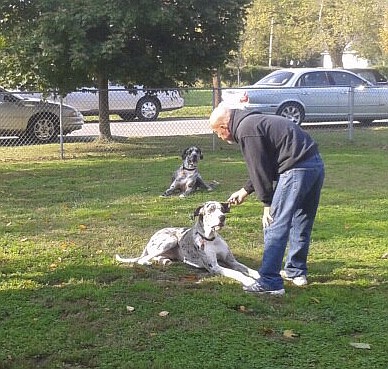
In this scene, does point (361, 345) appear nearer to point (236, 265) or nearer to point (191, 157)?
point (236, 265)

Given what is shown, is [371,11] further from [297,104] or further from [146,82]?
[146,82]

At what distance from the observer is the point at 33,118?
54.3 feet

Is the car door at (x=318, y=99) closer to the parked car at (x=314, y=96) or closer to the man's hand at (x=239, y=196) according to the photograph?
the parked car at (x=314, y=96)

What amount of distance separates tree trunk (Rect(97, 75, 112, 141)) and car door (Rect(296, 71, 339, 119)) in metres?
4.94

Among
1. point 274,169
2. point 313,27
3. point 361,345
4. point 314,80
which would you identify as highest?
point 313,27

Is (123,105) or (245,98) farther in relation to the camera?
(123,105)

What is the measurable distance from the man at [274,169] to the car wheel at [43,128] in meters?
11.5

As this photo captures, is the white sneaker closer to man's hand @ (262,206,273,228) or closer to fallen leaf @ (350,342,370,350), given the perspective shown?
man's hand @ (262,206,273,228)

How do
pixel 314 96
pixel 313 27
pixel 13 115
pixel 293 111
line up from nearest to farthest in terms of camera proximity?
pixel 13 115 → pixel 293 111 → pixel 314 96 → pixel 313 27

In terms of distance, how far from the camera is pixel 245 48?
4038 centimetres

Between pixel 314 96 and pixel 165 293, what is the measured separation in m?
13.3

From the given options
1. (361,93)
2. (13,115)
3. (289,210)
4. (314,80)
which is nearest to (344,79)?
(361,93)

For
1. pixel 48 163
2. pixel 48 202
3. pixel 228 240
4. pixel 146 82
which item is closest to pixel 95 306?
pixel 228 240

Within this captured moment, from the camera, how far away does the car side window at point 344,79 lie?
19.2 m
